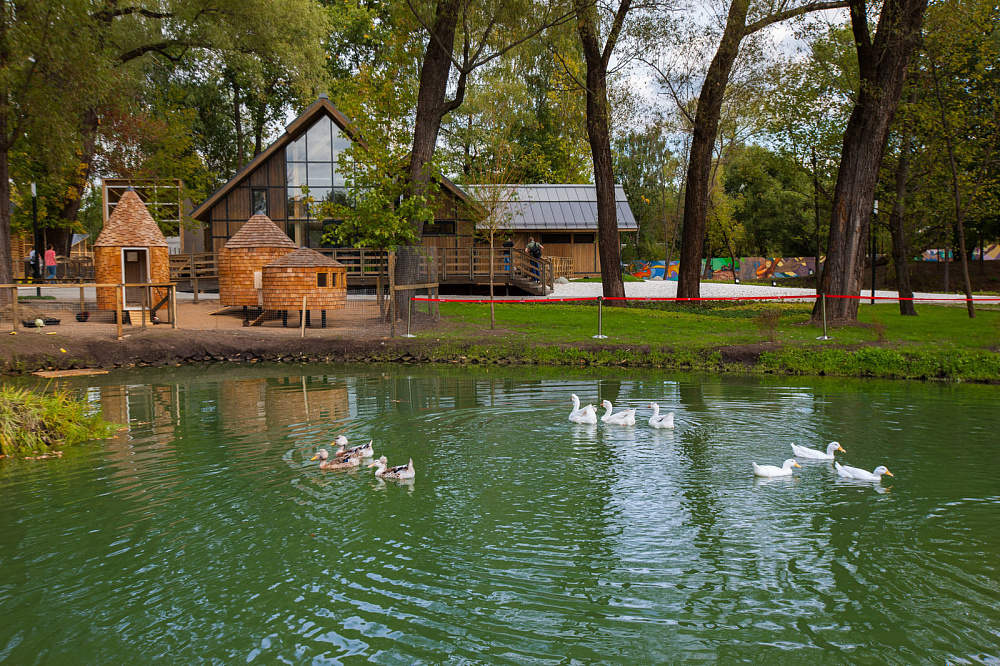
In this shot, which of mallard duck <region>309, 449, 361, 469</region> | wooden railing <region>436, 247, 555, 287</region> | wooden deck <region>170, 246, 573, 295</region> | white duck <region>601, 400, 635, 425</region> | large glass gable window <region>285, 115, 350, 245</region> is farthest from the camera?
large glass gable window <region>285, 115, 350, 245</region>

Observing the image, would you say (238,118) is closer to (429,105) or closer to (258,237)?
(258,237)

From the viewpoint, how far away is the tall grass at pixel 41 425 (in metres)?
11.2

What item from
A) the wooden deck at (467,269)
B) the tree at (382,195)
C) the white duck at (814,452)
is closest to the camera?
the white duck at (814,452)

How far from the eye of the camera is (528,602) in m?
6.55

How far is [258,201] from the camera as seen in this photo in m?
40.0

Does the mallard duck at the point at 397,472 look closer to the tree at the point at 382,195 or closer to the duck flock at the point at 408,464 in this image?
the duck flock at the point at 408,464

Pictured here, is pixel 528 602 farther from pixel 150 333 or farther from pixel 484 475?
pixel 150 333

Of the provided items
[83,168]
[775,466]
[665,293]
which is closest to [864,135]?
[775,466]

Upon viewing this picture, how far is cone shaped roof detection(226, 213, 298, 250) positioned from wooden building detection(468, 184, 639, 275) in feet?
62.6

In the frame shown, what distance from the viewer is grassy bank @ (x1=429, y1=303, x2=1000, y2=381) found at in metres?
18.3

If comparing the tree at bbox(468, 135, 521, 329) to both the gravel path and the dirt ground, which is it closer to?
the gravel path

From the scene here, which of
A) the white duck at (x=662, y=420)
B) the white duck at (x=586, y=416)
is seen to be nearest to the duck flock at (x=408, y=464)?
the white duck at (x=662, y=420)

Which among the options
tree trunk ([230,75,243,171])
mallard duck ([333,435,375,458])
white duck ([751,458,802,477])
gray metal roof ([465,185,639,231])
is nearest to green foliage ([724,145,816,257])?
gray metal roof ([465,185,639,231])

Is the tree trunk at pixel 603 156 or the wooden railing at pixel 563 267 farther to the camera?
the wooden railing at pixel 563 267
